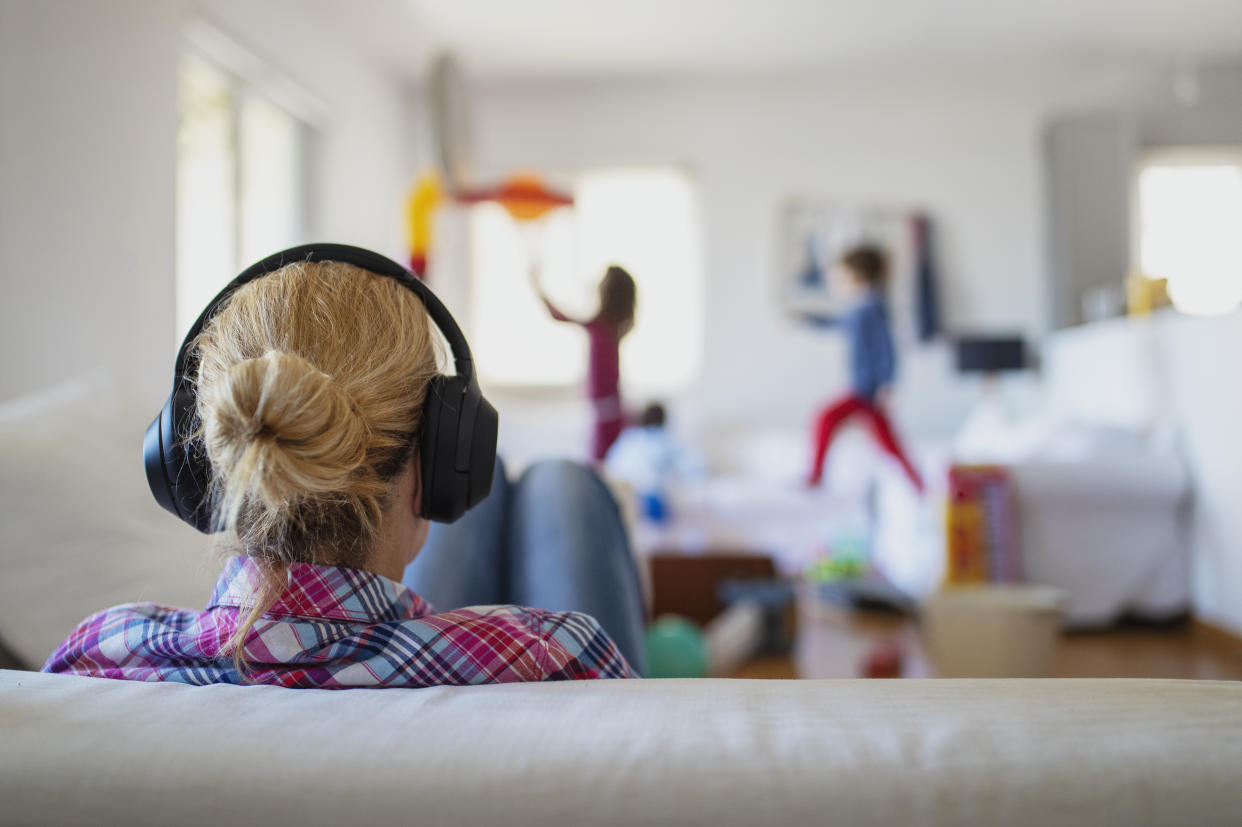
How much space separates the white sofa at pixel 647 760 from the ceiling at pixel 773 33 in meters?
4.38

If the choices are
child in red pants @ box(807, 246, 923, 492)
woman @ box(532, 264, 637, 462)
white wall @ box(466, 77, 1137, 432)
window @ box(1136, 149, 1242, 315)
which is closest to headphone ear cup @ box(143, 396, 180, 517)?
woman @ box(532, 264, 637, 462)

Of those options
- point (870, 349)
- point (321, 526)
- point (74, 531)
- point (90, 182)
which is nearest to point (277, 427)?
point (321, 526)

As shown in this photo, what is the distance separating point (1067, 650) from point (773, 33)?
3409mm

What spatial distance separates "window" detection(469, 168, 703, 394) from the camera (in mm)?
5477

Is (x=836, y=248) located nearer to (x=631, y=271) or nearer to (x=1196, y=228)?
(x=631, y=271)

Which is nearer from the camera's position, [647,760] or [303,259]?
[647,760]

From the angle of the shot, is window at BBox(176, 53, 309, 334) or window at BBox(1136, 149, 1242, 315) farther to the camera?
window at BBox(176, 53, 309, 334)

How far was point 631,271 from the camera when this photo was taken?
542 cm

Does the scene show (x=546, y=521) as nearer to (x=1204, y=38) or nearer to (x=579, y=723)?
(x=579, y=723)

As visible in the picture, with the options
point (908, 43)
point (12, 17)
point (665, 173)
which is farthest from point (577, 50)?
point (12, 17)

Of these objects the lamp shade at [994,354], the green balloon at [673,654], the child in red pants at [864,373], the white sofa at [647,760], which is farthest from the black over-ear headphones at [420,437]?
the lamp shade at [994,354]

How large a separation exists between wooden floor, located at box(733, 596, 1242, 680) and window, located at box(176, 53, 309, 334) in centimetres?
226

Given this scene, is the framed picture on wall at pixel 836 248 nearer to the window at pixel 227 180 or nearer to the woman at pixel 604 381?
the woman at pixel 604 381

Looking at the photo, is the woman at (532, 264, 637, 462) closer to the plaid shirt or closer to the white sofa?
the plaid shirt
